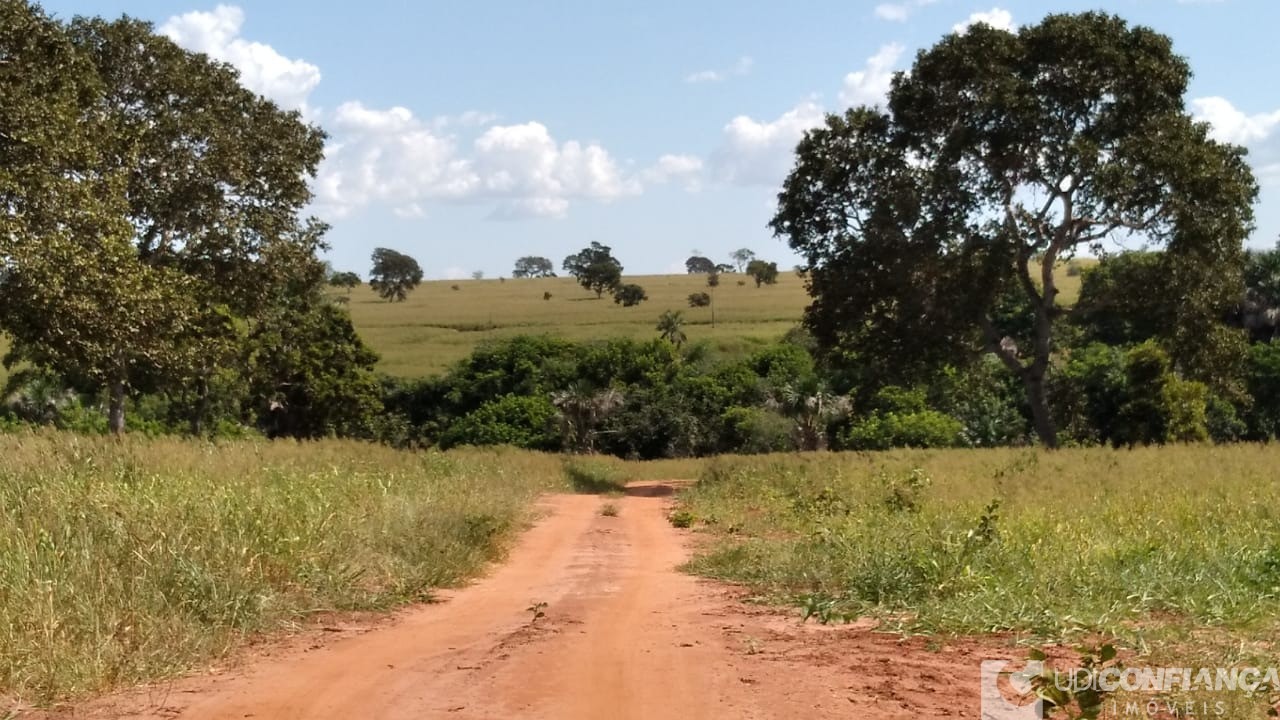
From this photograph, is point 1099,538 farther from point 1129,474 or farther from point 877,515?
point 1129,474

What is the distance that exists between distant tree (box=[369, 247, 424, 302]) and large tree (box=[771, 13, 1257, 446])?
92.8m

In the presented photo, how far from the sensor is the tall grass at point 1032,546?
761cm

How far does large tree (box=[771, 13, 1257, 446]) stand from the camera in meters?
25.1

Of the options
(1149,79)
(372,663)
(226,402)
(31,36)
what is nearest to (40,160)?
(31,36)

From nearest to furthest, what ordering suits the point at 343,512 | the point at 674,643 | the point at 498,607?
the point at 674,643
the point at 498,607
the point at 343,512

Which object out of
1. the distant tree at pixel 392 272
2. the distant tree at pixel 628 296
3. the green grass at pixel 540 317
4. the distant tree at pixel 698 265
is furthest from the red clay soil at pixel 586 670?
the distant tree at pixel 698 265

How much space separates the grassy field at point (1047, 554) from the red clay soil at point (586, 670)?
2.38ft

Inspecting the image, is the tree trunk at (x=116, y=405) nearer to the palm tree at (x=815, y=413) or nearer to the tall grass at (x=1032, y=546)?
the tall grass at (x=1032, y=546)

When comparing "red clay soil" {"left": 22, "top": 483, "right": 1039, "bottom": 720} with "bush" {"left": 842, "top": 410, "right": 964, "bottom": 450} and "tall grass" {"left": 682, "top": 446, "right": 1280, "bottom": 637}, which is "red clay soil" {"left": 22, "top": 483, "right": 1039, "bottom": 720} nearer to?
"tall grass" {"left": 682, "top": 446, "right": 1280, "bottom": 637}

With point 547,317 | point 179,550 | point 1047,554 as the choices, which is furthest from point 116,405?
point 547,317

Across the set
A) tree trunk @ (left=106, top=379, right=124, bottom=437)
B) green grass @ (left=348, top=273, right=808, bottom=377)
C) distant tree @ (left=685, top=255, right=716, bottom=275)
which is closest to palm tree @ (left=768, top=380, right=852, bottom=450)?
green grass @ (left=348, top=273, right=808, bottom=377)

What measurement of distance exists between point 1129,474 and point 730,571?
338 inches

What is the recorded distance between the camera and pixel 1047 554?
938 cm

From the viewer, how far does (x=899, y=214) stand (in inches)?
1024
